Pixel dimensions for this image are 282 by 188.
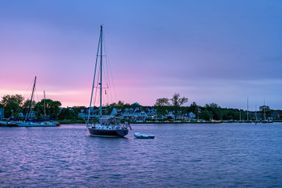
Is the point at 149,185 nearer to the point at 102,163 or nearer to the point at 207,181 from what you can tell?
the point at 207,181

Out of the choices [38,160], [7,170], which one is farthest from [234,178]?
[38,160]

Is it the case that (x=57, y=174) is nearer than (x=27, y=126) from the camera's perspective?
Yes

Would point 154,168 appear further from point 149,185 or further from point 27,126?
point 27,126

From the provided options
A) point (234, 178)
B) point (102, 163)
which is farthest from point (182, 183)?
point (102, 163)

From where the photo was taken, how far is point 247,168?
38312 millimetres

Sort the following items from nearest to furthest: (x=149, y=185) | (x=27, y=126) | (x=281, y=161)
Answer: (x=149, y=185)
(x=281, y=161)
(x=27, y=126)

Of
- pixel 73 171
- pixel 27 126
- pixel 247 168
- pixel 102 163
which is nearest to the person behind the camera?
pixel 73 171

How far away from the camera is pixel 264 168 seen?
3862cm

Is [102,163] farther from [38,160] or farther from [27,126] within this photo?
[27,126]

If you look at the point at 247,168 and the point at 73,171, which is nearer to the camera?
the point at 73,171

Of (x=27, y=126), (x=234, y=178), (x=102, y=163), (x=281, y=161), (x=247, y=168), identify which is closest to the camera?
(x=234, y=178)

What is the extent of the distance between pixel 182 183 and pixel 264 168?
37.0ft

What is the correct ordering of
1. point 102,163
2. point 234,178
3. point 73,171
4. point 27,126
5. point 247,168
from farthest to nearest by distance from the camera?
point 27,126
point 102,163
point 247,168
point 73,171
point 234,178

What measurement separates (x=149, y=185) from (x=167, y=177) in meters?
3.67
